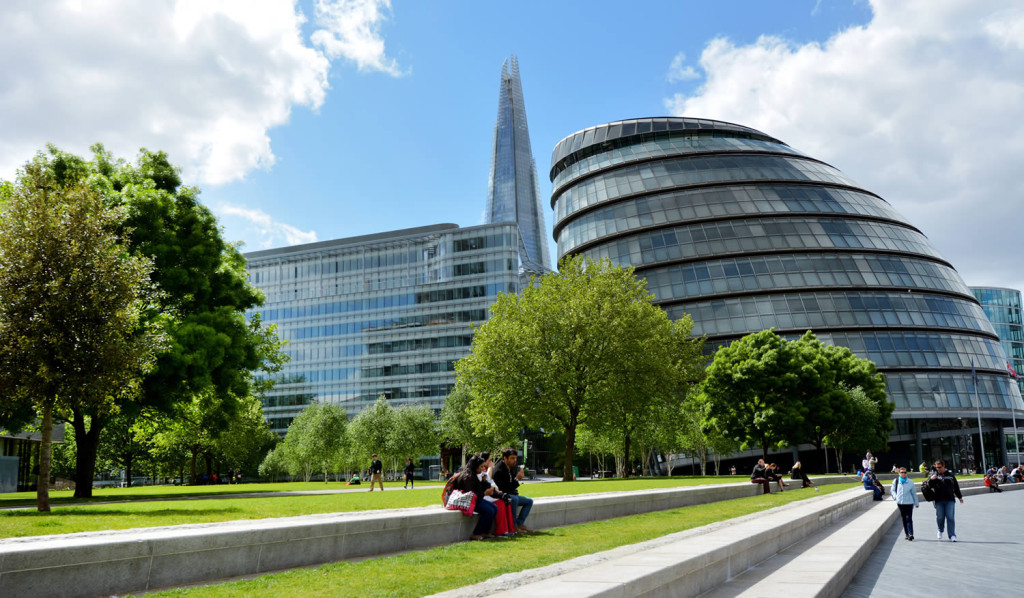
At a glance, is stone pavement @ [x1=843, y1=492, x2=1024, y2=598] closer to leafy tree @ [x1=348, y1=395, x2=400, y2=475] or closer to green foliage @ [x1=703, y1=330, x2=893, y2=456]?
green foliage @ [x1=703, y1=330, x2=893, y2=456]

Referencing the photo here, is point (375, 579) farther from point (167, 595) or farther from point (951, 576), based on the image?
point (951, 576)

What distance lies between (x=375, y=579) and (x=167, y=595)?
2159 millimetres

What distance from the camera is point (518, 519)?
47.8 feet

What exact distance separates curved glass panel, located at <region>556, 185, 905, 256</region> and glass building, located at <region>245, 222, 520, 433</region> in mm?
28059

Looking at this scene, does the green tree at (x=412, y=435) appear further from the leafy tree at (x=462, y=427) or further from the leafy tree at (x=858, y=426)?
the leafy tree at (x=858, y=426)

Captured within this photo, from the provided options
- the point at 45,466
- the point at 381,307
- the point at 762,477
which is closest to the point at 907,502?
the point at 762,477

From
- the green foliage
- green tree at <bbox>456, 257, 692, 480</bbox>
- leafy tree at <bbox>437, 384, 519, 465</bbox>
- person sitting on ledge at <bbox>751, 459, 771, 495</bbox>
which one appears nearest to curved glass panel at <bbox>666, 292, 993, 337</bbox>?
the green foliage

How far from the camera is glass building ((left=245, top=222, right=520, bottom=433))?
110 metres

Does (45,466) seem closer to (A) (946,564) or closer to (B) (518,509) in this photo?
(B) (518,509)

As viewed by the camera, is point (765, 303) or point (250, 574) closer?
point (250, 574)

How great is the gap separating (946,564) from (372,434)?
73128 mm

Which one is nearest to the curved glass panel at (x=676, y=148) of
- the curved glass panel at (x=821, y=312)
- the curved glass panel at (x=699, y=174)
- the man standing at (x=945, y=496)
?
the curved glass panel at (x=699, y=174)

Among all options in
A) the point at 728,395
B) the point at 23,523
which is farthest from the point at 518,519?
the point at 728,395

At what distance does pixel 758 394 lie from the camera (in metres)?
54.3
